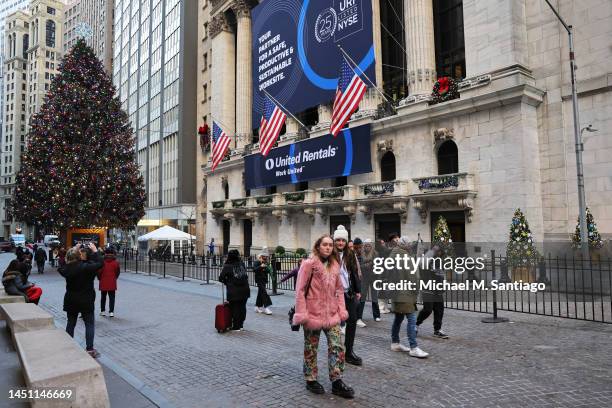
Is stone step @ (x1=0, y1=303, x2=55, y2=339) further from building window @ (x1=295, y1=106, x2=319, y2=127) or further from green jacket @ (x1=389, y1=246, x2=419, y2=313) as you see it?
building window @ (x1=295, y1=106, x2=319, y2=127)

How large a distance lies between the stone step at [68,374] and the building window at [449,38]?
23.1 meters

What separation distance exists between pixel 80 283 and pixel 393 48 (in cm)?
2518

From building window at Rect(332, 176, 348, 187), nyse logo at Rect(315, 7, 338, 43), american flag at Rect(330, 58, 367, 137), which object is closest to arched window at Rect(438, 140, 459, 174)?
american flag at Rect(330, 58, 367, 137)

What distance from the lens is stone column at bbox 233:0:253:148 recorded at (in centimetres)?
3925

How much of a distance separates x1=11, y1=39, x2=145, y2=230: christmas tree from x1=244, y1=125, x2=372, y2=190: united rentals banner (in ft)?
31.9

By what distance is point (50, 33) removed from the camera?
416ft

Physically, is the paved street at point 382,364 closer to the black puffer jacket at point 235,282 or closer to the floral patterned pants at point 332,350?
the floral patterned pants at point 332,350

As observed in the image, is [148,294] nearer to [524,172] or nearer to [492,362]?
[492,362]

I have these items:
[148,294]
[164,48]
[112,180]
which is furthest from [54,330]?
[164,48]

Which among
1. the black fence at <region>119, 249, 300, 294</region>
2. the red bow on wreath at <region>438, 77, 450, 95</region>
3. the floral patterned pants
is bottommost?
the black fence at <region>119, 249, 300, 294</region>

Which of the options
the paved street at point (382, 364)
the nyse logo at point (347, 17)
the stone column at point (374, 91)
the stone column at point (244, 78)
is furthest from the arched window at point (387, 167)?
the stone column at point (244, 78)

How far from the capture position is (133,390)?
19.0ft

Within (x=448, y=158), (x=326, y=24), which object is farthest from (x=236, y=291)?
(x=326, y=24)

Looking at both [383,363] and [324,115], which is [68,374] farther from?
[324,115]
